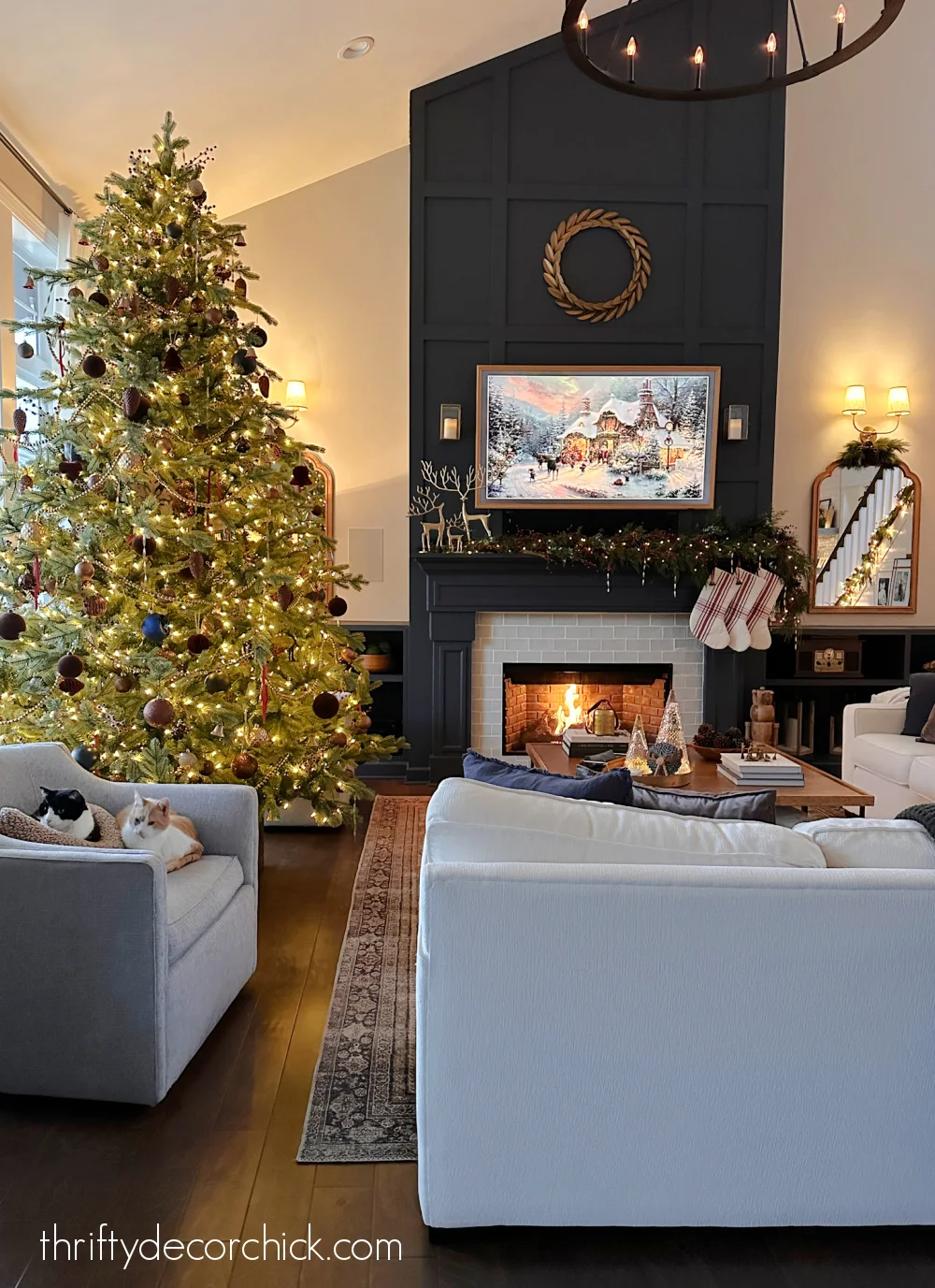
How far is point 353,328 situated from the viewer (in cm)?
570

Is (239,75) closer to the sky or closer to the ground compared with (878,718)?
closer to the sky

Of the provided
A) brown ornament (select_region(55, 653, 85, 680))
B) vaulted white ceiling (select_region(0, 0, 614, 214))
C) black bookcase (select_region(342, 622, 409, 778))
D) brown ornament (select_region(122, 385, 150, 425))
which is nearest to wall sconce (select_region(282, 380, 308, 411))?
vaulted white ceiling (select_region(0, 0, 614, 214))

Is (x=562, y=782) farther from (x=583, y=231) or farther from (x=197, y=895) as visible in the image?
(x=583, y=231)

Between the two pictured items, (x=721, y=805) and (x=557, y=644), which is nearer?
(x=721, y=805)

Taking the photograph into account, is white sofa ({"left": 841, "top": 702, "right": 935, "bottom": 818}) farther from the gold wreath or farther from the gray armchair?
the gray armchair

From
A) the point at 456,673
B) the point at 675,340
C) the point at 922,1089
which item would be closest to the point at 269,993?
the point at 922,1089

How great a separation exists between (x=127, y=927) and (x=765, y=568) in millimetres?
4155

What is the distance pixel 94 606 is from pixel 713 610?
3.33m

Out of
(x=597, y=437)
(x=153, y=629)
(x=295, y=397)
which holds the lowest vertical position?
(x=153, y=629)

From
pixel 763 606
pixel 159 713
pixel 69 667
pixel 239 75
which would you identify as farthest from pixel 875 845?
pixel 239 75

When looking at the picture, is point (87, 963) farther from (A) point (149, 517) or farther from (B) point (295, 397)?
(B) point (295, 397)

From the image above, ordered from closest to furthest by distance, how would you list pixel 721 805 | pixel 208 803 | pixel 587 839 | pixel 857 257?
1. pixel 587 839
2. pixel 721 805
3. pixel 208 803
4. pixel 857 257

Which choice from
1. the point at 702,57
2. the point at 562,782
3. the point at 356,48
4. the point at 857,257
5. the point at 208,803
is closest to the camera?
the point at 562,782

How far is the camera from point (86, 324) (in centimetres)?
351
